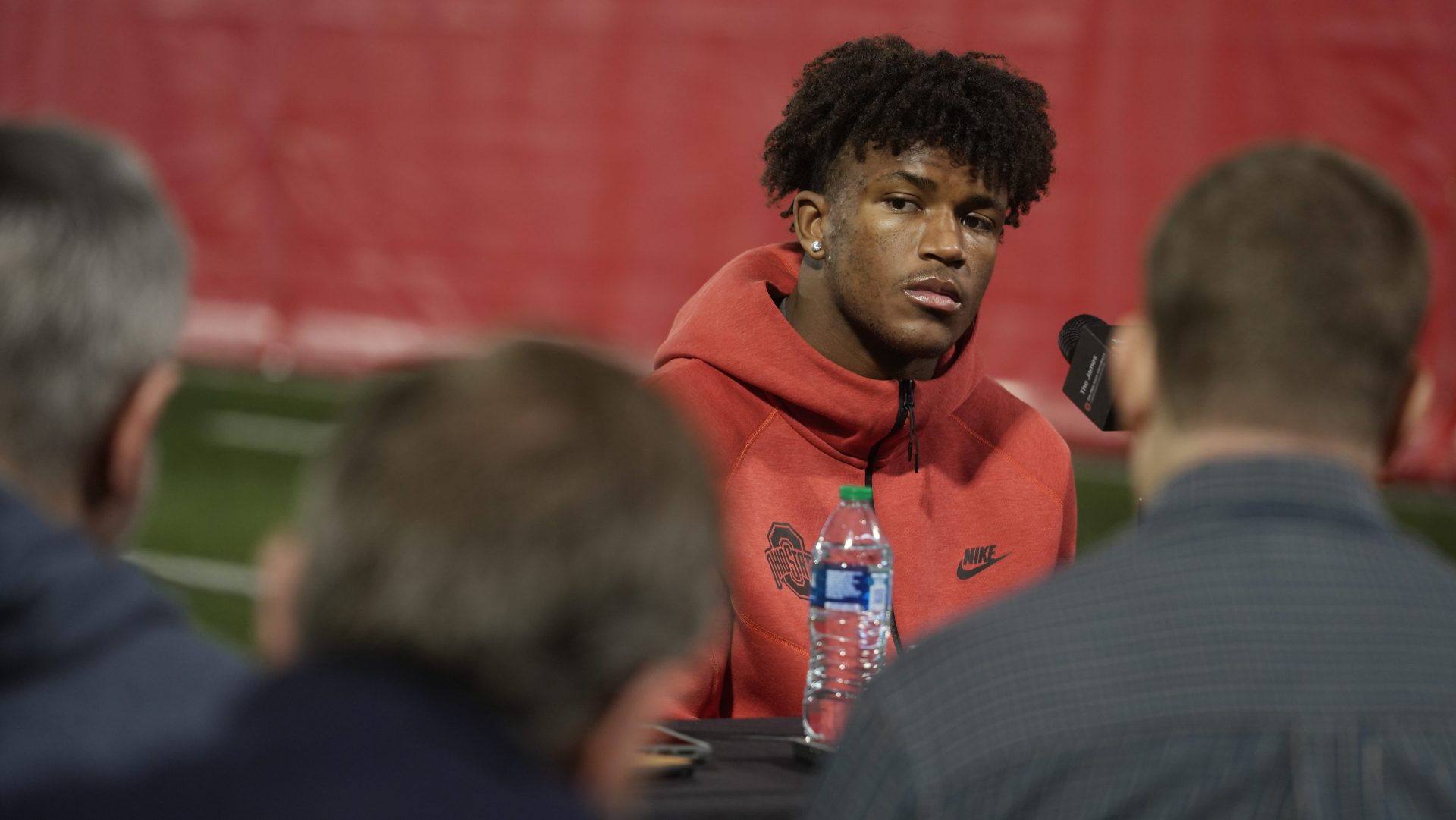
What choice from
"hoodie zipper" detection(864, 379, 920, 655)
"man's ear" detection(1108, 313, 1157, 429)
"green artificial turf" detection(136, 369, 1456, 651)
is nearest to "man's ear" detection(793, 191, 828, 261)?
"hoodie zipper" detection(864, 379, 920, 655)

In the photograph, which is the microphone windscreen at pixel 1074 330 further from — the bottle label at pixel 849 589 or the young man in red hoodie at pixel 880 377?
Answer: the bottle label at pixel 849 589

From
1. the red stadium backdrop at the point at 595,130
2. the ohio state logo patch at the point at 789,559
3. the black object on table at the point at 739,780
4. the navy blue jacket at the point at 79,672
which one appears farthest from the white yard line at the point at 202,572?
the navy blue jacket at the point at 79,672

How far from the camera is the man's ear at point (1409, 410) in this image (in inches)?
63.3

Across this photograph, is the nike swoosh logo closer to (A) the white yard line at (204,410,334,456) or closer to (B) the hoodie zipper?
(B) the hoodie zipper

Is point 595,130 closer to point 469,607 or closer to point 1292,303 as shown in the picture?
point 1292,303

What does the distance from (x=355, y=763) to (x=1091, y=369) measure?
85.9 inches

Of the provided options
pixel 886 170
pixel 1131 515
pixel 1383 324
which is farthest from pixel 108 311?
pixel 1131 515

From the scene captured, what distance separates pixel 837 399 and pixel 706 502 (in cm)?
208

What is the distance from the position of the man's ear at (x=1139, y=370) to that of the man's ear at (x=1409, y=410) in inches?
9.1

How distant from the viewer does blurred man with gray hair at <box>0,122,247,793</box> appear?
4.32ft

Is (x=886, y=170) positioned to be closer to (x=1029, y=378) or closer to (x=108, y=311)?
(x=108, y=311)

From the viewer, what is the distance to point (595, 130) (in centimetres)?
1093

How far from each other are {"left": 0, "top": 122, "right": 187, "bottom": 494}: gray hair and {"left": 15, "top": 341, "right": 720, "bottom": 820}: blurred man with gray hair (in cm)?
58

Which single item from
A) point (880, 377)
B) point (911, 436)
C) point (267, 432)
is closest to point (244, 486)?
point (267, 432)
